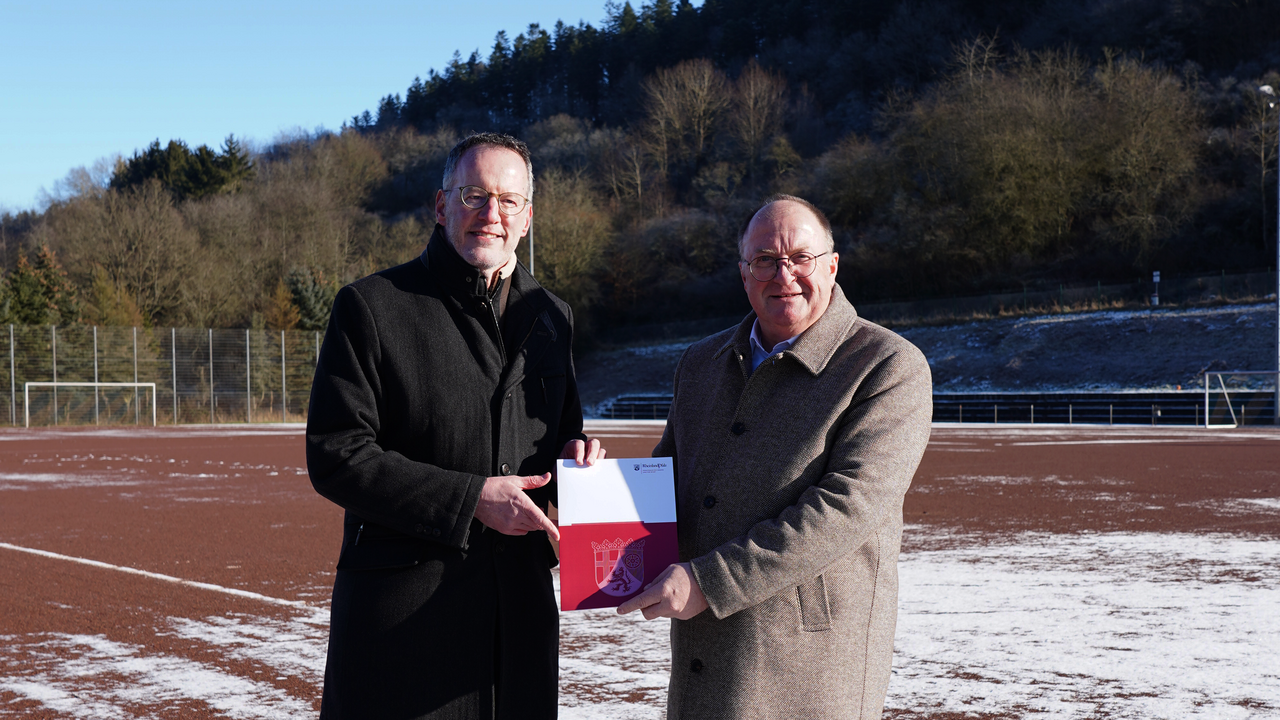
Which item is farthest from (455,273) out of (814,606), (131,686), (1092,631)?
(1092,631)

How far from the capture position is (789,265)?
2648 millimetres

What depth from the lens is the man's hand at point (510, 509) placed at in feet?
8.32

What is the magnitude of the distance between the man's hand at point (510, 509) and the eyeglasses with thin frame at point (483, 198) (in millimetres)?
677

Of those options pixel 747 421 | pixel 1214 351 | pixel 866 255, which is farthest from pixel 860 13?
pixel 747 421

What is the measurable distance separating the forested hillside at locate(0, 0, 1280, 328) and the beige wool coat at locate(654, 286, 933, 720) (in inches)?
1625

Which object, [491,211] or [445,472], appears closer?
[445,472]

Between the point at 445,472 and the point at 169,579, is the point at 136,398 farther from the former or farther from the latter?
the point at 445,472

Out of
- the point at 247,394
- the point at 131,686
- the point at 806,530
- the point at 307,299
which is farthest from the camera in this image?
A: the point at 307,299

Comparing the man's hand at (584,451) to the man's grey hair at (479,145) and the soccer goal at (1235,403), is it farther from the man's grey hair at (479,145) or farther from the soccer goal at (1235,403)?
the soccer goal at (1235,403)

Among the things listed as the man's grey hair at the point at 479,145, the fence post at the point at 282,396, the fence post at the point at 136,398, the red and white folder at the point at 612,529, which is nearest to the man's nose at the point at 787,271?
the red and white folder at the point at 612,529

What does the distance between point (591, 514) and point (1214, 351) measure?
36.2 m

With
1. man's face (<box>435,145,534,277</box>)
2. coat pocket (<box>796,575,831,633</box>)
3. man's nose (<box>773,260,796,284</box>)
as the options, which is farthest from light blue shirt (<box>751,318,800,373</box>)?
man's face (<box>435,145,534,277</box>)

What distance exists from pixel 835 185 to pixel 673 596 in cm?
5267

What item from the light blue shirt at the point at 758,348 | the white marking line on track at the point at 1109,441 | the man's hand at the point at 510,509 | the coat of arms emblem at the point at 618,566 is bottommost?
the white marking line on track at the point at 1109,441
